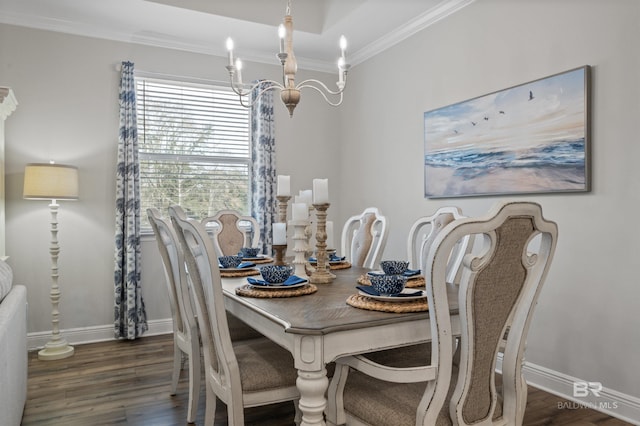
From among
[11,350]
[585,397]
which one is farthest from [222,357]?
[585,397]

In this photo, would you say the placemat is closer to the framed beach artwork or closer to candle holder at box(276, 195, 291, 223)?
candle holder at box(276, 195, 291, 223)

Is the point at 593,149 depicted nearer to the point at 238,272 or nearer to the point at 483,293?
the point at 483,293

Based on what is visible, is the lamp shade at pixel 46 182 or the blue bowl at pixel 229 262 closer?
the blue bowl at pixel 229 262

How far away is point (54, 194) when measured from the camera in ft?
11.6

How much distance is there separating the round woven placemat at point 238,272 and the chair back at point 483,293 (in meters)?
1.43

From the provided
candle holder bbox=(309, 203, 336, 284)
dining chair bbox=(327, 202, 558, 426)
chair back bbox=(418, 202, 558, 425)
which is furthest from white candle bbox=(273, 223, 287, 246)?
chair back bbox=(418, 202, 558, 425)

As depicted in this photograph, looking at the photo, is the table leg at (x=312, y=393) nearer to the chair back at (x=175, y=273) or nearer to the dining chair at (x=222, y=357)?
the dining chair at (x=222, y=357)

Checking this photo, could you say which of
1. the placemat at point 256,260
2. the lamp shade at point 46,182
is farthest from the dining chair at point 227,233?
the lamp shade at point 46,182

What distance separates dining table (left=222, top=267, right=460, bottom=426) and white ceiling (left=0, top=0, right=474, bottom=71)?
2833 mm

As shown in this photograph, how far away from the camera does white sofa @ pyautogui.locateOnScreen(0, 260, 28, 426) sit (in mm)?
1718

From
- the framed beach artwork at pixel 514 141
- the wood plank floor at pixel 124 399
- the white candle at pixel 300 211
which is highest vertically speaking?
the framed beach artwork at pixel 514 141

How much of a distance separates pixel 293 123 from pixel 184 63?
1.24 meters

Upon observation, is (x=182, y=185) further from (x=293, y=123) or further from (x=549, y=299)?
(x=549, y=299)

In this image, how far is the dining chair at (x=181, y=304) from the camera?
231cm
